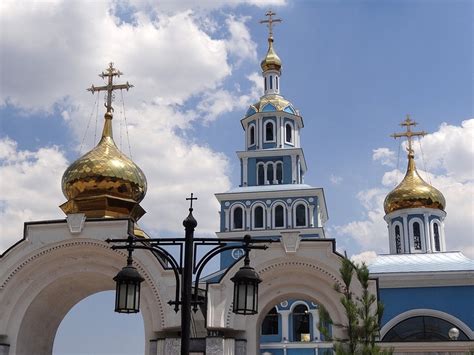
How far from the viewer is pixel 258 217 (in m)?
32.0

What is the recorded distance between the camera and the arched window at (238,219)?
32.0m

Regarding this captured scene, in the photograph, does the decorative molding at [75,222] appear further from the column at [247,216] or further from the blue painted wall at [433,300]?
the column at [247,216]

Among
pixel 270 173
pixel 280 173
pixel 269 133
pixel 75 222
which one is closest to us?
pixel 75 222

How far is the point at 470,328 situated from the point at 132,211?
1022 cm

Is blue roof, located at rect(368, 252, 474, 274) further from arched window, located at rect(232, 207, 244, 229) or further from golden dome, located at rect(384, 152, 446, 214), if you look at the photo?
arched window, located at rect(232, 207, 244, 229)

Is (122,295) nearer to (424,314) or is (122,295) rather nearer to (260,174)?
(424,314)

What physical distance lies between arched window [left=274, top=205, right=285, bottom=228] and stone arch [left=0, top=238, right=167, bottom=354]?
16958mm

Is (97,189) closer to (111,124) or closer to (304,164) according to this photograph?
(111,124)

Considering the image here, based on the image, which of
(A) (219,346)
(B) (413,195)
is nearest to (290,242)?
(A) (219,346)

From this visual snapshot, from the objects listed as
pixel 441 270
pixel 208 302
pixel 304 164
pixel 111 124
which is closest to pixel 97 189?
pixel 111 124

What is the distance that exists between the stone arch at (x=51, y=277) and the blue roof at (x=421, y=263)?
9.26 meters

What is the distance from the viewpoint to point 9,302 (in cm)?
1484

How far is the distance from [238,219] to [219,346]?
1833cm

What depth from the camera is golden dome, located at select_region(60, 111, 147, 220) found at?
56.5ft
